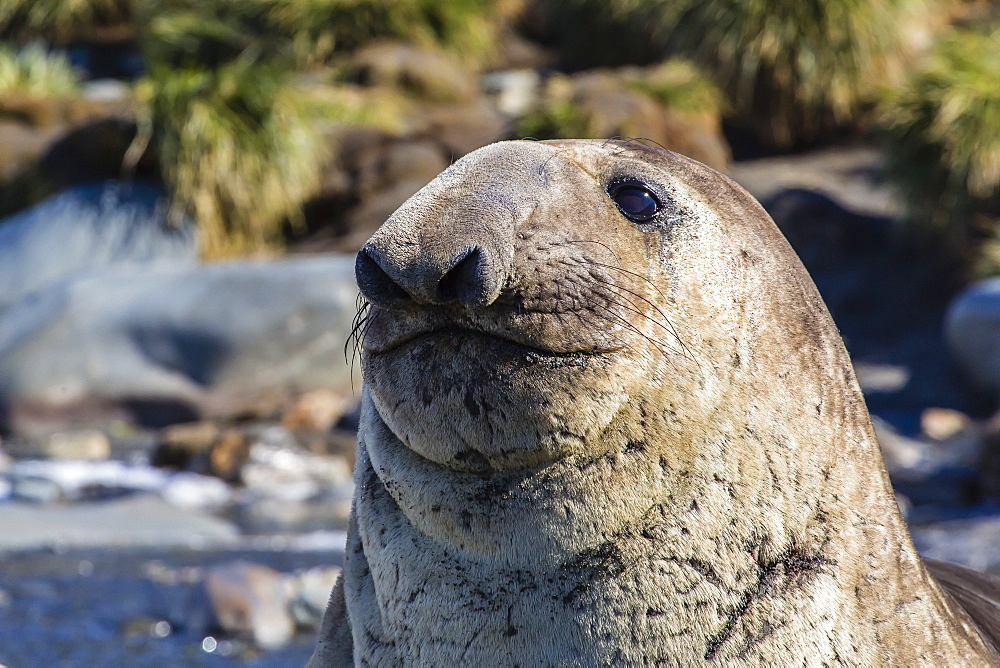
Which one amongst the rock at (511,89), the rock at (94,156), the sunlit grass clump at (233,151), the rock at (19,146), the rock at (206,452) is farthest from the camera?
the rock at (511,89)

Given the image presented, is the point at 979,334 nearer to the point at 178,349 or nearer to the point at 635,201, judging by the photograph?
the point at 178,349

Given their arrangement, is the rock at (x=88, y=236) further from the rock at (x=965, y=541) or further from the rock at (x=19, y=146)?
the rock at (x=965, y=541)

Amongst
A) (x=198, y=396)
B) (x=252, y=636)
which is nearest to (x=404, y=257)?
(x=252, y=636)

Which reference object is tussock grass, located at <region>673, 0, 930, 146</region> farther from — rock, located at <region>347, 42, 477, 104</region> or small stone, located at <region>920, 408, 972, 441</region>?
small stone, located at <region>920, 408, 972, 441</region>

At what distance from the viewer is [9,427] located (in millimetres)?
10750

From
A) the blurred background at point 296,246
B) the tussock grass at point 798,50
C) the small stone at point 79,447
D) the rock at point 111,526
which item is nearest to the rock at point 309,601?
the blurred background at point 296,246

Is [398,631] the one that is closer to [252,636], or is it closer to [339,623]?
[339,623]

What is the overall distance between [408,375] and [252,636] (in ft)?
12.1

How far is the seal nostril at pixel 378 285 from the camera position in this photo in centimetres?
185

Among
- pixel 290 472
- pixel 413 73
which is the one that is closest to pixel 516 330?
pixel 290 472

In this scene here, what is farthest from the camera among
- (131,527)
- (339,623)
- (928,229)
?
(928,229)

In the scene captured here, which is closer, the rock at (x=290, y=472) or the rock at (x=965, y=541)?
the rock at (x=965, y=541)

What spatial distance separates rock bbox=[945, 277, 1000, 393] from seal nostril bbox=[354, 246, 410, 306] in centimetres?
1019

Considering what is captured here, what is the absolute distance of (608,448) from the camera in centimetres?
187
